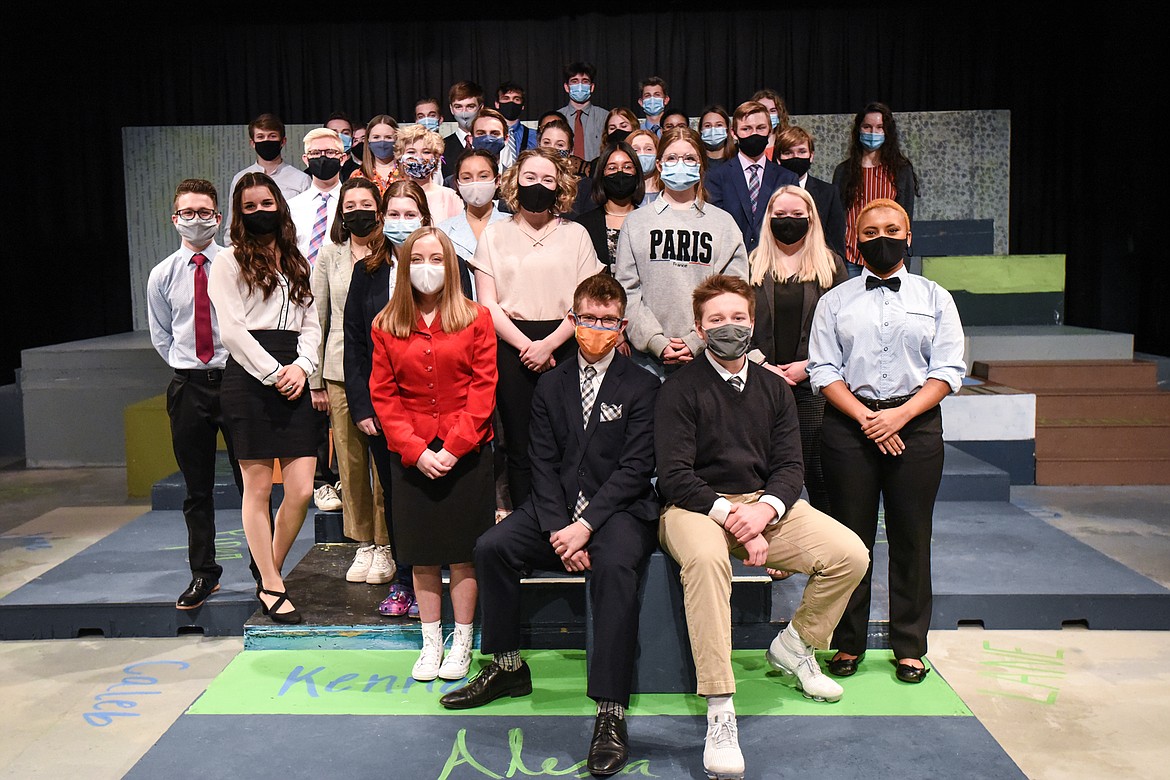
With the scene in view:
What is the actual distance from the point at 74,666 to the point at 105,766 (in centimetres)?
91

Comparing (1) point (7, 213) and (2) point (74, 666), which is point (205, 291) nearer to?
(2) point (74, 666)

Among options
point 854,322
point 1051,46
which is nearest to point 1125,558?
point 854,322

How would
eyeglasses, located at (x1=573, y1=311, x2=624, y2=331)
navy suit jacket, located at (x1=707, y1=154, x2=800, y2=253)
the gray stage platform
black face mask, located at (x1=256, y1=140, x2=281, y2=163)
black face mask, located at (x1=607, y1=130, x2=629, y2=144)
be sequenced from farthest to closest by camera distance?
black face mask, located at (x1=256, y1=140, x2=281, y2=163)
black face mask, located at (x1=607, y1=130, x2=629, y2=144)
navy suit jacket, located at (x1=707, y1=154, x2=800, y2=253)
the gray stage platform
eyeglasses, located at (x1=573, y1=311, x2=624, y2=331)

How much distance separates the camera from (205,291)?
12.6 feet

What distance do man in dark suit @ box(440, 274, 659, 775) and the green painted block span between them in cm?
512

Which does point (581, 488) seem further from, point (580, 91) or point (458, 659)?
point (580, 91)

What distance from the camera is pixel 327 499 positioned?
4676 mm

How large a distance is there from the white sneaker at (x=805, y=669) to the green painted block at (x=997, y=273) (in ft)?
16.8

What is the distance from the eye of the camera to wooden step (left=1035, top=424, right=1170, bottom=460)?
6.36m

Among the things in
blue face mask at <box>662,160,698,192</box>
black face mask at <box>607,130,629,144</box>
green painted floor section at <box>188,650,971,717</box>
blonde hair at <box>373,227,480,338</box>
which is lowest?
green painted floor section at <box>188,650,971,717</box>

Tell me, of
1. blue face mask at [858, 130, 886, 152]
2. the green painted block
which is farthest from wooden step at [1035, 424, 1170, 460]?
blue face mask at [858, 130, 886, 152]

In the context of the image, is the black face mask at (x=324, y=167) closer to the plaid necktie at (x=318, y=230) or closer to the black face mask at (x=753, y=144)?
the plaid necktie at (x=318, y=230)

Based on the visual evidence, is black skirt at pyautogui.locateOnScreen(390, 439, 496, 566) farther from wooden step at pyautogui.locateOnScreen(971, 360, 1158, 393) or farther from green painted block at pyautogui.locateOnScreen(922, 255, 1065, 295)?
green painted block at pyautogui.locateOnScreen(922, 255, 1065, 295)

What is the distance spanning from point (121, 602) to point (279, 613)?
0.77 m
